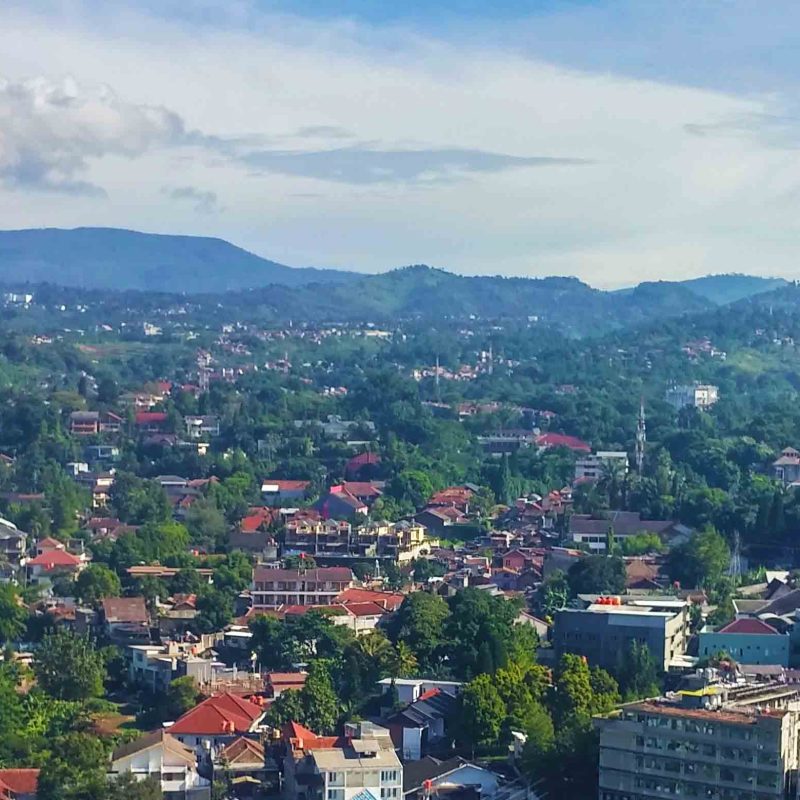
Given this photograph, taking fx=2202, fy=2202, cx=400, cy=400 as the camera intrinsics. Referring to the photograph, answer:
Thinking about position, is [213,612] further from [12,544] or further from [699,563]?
[12,544]

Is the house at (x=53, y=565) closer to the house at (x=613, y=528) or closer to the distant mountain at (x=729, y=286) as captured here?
the house at (x=613, y=528)

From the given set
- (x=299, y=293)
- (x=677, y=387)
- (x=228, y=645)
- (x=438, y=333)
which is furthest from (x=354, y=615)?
(x=299, y=293)

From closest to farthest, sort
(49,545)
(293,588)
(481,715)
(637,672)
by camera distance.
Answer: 1. (481,715)
2. (637,672)
3. (293,588)
4. (49,545)

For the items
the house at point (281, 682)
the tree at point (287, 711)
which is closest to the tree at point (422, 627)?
the house at point (281, 682)

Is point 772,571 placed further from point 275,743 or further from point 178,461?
point 178,461

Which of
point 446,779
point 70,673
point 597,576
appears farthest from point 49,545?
point 446,779

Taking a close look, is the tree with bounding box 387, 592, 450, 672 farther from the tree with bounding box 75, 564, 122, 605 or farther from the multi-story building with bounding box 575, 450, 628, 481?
the multi-story building with bounding box 575, 450, 628, 481

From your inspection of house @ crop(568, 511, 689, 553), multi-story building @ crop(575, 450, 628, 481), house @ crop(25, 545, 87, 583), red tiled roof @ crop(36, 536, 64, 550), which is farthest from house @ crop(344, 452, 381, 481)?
house @ crop(25, 545, 87, 583)
